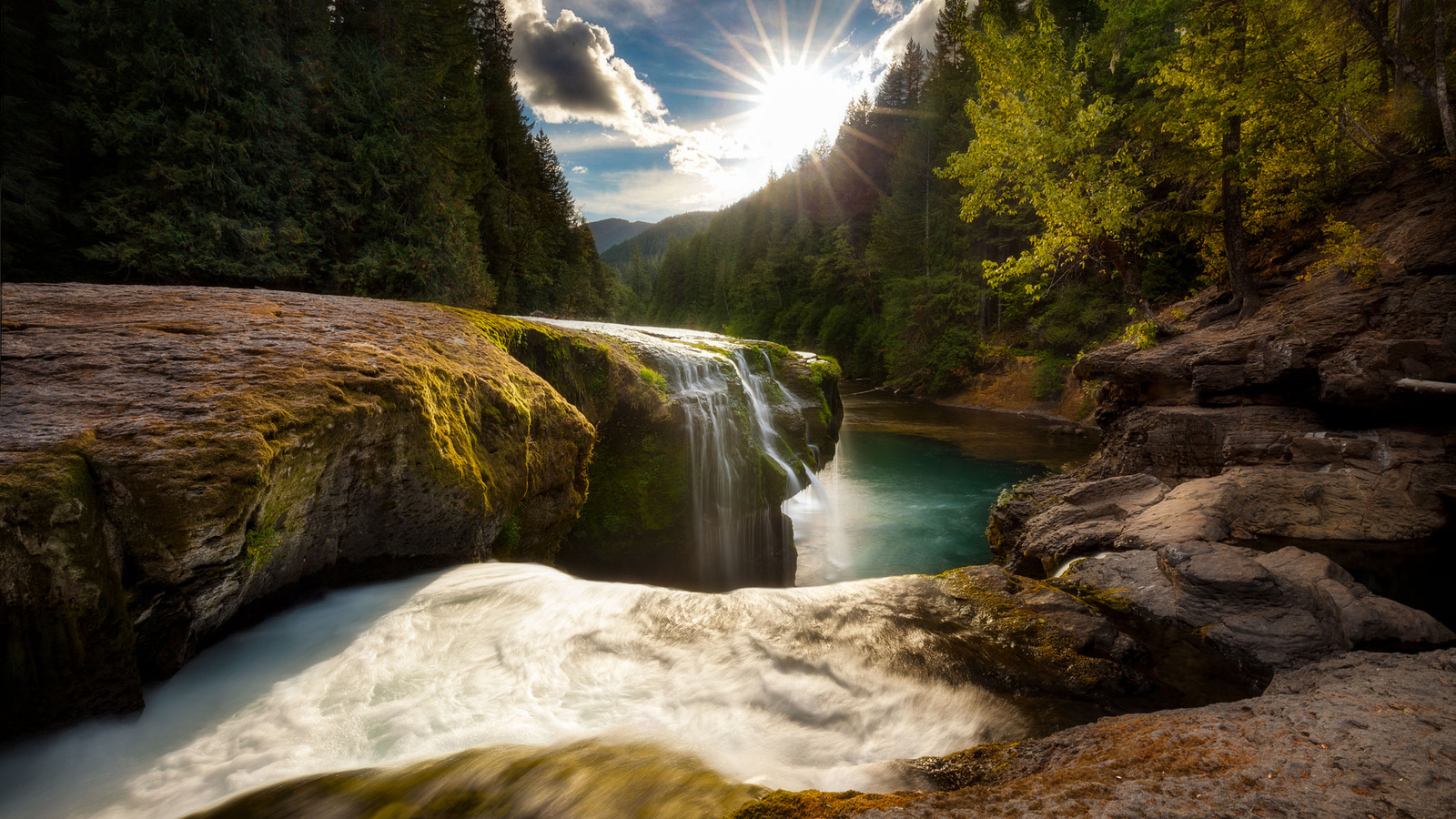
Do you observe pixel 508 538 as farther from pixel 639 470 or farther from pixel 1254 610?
pixel 1254 610

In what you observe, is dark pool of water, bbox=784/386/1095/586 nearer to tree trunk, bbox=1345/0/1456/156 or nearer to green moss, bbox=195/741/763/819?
green moss, bbox=195/741/763/819

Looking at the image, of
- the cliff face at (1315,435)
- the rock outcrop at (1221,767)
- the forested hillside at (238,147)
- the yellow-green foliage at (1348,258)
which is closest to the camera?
the rock outcrop at (1221,767)

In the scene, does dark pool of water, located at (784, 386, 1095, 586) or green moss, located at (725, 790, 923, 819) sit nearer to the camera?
green moss, located at (725, 790, 923, 819)

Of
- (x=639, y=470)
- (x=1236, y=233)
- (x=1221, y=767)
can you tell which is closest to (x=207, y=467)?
(x=1221, y=767)

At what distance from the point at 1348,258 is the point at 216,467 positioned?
507 inches

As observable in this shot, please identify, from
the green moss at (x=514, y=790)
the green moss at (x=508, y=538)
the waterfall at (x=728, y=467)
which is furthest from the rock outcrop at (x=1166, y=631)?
the waterfall at (x=728, y=467)

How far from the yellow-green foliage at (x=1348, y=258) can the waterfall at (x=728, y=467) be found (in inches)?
348

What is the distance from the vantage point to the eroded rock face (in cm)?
191

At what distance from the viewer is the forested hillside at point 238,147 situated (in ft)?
32.4

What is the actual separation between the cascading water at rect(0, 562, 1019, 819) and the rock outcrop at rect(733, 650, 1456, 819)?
30 cm

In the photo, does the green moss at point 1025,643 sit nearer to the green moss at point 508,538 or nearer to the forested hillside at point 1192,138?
the green moss at point 508,538

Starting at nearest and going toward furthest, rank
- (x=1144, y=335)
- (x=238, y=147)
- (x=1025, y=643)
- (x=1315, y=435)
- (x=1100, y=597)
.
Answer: (x=1025, y=643), (x=1100, y=597), (x=1315, y=435), (x=1144, y=335), (x=238, y=147)

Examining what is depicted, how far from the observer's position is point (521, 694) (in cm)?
262

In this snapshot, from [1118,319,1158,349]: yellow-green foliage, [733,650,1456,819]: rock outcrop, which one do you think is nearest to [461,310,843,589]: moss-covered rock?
[733,650,1456,819]: rock outcrop
